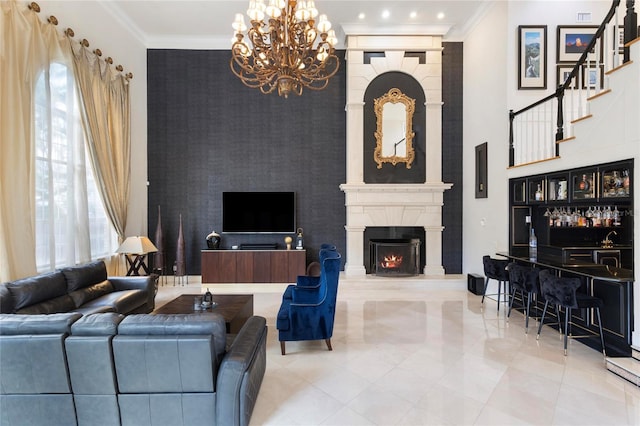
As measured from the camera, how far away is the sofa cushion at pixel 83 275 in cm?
408

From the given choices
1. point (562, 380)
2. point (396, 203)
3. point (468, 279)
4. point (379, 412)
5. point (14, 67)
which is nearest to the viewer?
point (379, 412)

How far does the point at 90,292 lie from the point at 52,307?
0.65 m

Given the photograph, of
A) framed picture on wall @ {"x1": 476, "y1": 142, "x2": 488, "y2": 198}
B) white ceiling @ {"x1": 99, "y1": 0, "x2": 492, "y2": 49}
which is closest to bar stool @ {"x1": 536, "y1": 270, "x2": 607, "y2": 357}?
framed picture on wall @ {"x1": 476, "y1": 142, "x2": 488, "y2": 198}

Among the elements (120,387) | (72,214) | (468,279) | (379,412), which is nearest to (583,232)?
(468,279)

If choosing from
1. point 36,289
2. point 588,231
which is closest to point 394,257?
point 588,231

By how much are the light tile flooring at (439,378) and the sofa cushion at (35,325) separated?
1494mm

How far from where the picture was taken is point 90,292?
13.9 ft

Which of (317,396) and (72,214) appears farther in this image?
(72,214)

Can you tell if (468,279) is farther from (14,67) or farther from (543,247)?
(14,67)

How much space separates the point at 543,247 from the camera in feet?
16.3

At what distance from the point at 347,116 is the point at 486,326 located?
188 inches

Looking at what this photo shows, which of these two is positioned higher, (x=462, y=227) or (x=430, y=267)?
(x=462, y=227)

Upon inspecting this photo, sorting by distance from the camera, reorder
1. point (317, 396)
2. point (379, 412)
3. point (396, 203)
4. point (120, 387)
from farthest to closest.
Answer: point (396, 203) → point (317, 396) → point (379, 412) → point (120, 387)

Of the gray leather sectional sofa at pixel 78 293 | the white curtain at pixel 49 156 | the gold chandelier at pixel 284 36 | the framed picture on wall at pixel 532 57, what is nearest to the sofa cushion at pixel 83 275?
the gray leather sectional sofa at pixel 78 293
